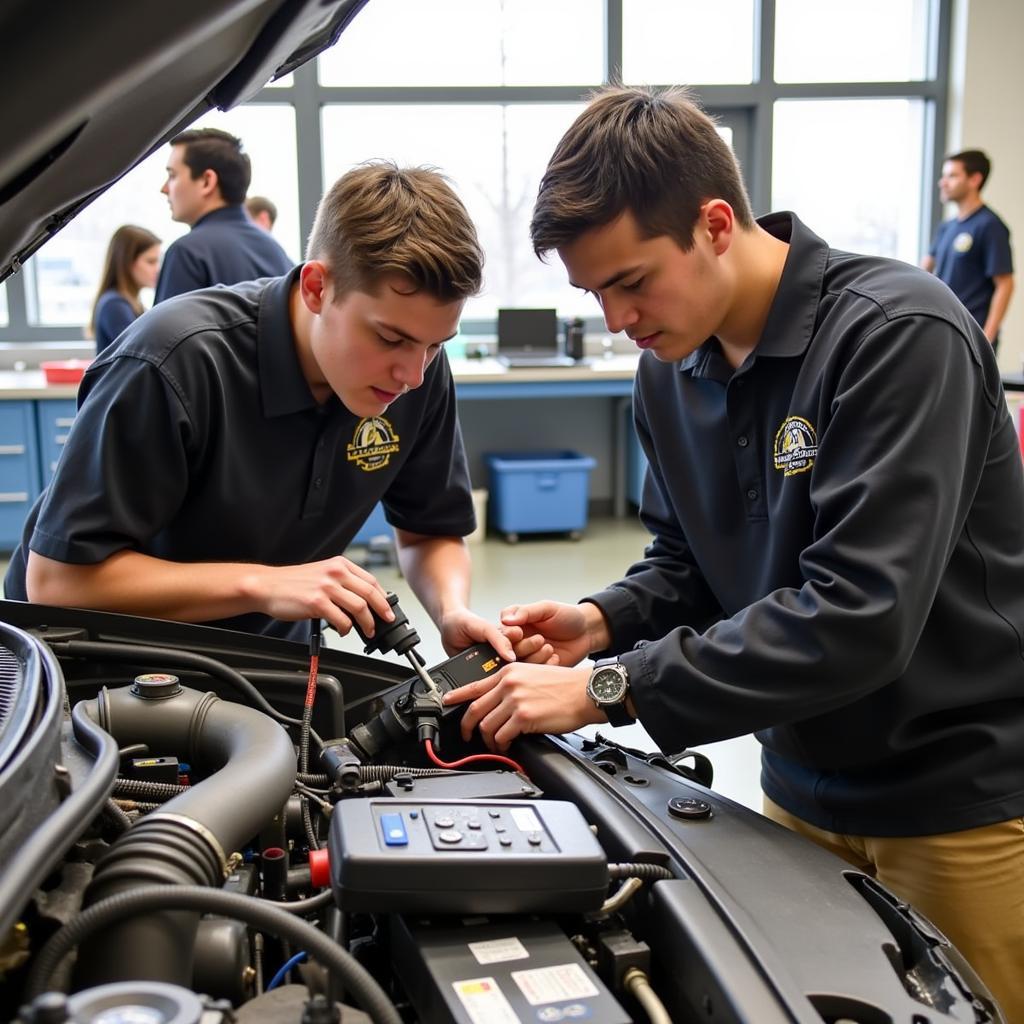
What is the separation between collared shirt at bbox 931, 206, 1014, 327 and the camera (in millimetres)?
5223

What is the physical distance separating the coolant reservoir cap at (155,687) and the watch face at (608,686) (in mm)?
401

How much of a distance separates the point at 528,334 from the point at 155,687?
4574 millimetres

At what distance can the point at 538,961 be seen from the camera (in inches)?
27.2

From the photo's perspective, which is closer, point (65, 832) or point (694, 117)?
point (65, 832)

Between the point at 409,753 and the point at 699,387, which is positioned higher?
the point at 699,387

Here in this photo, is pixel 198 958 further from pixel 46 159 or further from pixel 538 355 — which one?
pixel 538 355

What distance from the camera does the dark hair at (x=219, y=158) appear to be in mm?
3291

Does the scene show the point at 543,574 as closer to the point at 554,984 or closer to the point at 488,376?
the point at 488,376

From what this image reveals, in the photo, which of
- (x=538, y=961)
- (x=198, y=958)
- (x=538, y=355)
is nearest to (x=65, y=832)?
(x=198, y=958)

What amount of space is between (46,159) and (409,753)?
25.4 inches

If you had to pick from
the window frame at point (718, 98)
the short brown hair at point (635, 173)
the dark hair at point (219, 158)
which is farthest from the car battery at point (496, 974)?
the window frame at point (718, 98)

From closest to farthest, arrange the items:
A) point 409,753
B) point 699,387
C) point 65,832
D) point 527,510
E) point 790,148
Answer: point 65,832 → point 409,753 → point 699,387 → point 527,510 → point 790,148

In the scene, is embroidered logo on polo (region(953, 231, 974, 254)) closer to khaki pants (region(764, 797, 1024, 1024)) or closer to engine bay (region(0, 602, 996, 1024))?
khaki pants (region(764, 797, 1024, 1024))

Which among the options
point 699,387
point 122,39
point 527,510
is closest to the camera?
point 122,39
